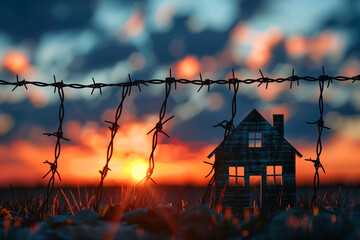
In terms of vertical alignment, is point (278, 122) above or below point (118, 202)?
above

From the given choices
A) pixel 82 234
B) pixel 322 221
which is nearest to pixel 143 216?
pixel 82 234

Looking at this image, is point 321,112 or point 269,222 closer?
point 269,222

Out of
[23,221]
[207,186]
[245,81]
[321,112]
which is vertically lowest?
[23,221]

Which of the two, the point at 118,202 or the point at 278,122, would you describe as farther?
the point at 278,122

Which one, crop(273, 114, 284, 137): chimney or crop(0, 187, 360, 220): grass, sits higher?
crop(273, 114, 284, 137): chimney

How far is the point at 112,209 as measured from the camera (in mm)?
3656

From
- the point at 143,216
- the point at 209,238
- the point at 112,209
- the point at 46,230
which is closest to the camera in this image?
the point at 209,238

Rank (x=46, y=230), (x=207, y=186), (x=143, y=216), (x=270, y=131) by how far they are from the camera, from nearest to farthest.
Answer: (x=46, y=230) < (x=143, y=216) < (x=207, y=186) < (x=270, y=131)

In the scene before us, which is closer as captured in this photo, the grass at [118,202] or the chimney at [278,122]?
the grass at [118,202]

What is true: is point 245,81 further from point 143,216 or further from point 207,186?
point 143,216

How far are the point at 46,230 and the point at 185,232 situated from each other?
0.94m

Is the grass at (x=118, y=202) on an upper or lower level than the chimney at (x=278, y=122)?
lower

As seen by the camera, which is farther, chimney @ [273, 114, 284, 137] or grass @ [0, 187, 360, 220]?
chimney @ [273, 114, 284, 137]

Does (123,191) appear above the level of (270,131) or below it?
below
